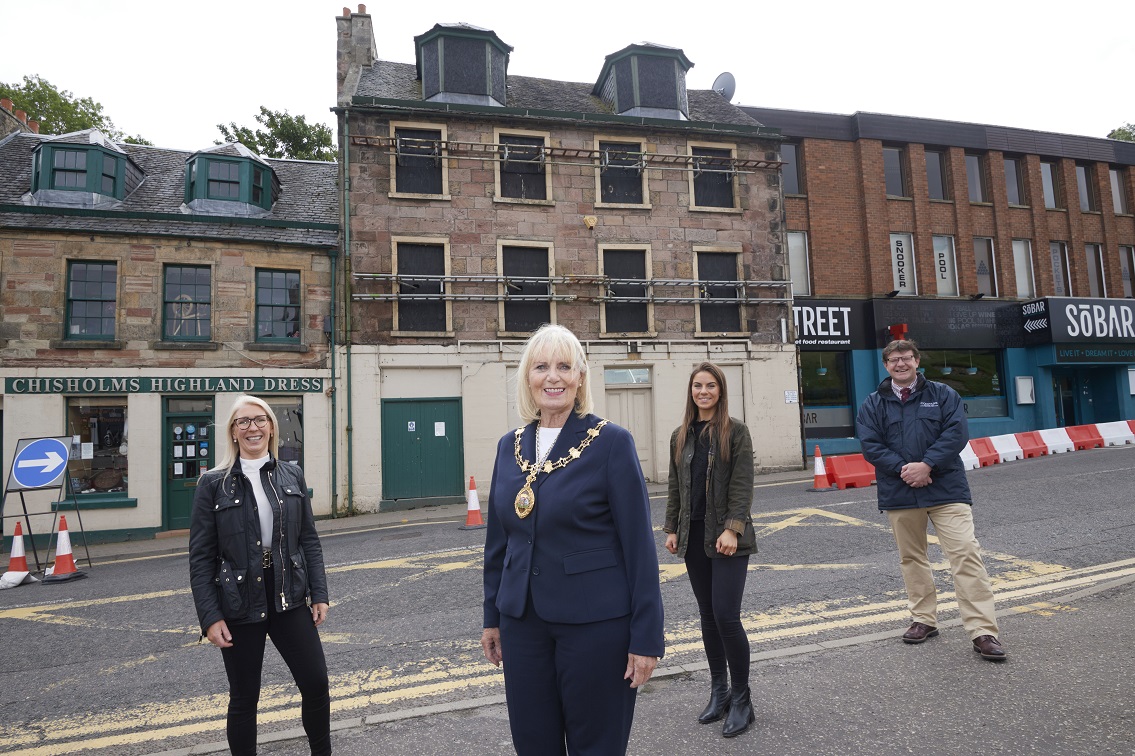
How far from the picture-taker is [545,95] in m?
19.4

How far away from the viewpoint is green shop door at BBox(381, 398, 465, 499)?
15.8 m

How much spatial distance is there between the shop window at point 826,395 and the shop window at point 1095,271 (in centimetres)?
1157

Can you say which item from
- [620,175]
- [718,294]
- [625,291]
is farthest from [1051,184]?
[625,291]

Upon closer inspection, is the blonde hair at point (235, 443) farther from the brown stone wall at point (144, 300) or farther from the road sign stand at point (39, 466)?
the brown stone wall at point (144, 300)

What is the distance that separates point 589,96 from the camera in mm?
20359

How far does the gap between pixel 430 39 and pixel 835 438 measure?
16.6 m

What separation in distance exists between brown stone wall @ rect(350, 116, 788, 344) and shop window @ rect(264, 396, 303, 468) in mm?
2187

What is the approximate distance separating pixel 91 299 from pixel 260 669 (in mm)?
14713

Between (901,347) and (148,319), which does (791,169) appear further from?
(148,319)

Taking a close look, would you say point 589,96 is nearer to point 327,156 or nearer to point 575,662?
point 327,156

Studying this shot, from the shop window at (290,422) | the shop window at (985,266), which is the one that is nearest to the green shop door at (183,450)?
the shop window at (290,422)

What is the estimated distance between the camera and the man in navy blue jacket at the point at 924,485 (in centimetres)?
442

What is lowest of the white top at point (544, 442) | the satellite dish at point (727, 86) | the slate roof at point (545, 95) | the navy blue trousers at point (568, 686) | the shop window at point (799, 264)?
the navy blue trousers at point (568, 686)

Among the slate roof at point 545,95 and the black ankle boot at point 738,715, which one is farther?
the slate roof at point 545,95
